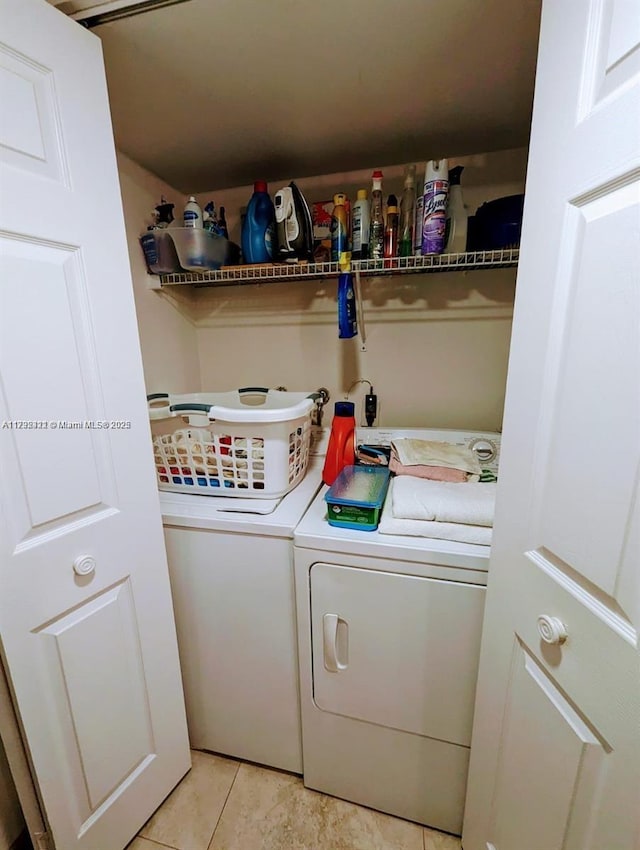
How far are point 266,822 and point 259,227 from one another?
213 centimetres

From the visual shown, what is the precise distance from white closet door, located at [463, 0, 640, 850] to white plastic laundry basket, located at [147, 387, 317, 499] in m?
0.66

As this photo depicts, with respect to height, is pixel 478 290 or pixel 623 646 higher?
pixel 478 290

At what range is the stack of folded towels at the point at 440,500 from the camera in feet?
3.15

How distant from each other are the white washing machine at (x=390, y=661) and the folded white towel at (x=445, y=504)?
7 cm

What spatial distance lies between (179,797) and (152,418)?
1326mm

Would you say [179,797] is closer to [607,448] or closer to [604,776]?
[604,776]

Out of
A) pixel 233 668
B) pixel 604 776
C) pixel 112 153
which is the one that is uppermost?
pixel 112 153

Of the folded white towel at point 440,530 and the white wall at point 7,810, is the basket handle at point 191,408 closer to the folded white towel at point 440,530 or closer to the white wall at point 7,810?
the folded white towel at point 440,530

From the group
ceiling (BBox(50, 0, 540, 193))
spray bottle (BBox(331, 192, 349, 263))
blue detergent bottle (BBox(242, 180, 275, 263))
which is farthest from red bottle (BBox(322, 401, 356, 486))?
ceiling (BBox(50, 0, 540, 193))

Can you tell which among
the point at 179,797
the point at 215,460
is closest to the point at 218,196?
the point at 215,460

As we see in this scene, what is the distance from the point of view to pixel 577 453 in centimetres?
57

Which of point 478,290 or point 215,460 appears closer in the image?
point 215,460

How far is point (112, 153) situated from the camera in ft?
2.74

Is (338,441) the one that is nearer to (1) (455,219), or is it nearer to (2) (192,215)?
(1) (455,219)
